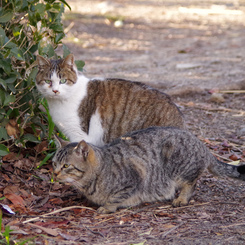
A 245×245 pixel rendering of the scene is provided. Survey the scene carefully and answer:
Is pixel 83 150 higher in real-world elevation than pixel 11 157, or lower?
higher

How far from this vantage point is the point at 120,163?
13.7ft

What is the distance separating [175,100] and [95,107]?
2646 mm

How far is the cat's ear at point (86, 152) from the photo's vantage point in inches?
155

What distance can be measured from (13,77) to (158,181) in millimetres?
1741

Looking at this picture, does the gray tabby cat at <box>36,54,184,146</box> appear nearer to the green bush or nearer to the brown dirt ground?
the green bush

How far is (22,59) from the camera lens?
4027 millimetres

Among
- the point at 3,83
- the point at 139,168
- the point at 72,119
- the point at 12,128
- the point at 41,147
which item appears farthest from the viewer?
the point at 72,119

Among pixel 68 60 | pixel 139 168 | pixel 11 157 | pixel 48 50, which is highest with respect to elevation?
pixel 48 50

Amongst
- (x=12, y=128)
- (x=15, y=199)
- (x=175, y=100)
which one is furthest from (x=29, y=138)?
(x=175, y=100)

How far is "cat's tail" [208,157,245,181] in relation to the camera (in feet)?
13.9

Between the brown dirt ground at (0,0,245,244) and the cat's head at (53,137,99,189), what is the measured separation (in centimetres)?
31

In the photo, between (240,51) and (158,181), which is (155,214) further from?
(240,51)

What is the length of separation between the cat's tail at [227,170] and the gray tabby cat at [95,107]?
0.76 metres

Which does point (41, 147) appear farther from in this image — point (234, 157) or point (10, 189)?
point (234, 157)
